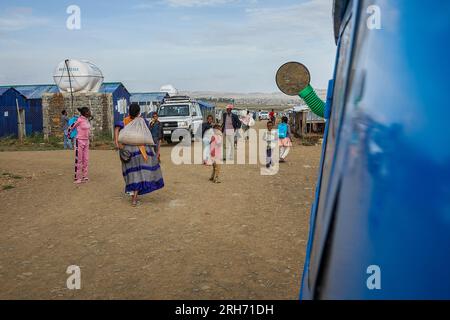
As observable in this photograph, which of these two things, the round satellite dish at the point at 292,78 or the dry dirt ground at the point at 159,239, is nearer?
the dry dirt ground at the point at 159,239

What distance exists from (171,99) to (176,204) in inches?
601

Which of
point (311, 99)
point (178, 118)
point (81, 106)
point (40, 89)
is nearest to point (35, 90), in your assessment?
point (40, 89)

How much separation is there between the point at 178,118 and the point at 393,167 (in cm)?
1845

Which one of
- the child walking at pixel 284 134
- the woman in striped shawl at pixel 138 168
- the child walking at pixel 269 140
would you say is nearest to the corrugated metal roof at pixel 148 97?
the child walking at pixel 284 134

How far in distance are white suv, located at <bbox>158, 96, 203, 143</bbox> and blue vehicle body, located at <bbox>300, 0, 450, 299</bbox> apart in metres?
18.0

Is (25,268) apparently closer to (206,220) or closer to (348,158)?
(206,220)

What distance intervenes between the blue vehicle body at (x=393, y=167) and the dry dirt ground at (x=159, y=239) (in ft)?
7.97

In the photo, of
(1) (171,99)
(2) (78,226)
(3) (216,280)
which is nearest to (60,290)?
(3) (216,280)

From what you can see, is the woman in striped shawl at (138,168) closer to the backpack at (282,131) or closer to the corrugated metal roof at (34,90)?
the backpack at (282,131)

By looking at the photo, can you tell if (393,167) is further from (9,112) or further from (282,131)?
(9,112)

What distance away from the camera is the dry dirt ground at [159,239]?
148 inches

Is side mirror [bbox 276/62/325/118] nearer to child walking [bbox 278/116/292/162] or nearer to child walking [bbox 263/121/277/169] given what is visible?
child walking [bbox 263/121/277/169]

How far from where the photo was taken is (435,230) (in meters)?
1.20

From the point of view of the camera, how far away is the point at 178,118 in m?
19.4
